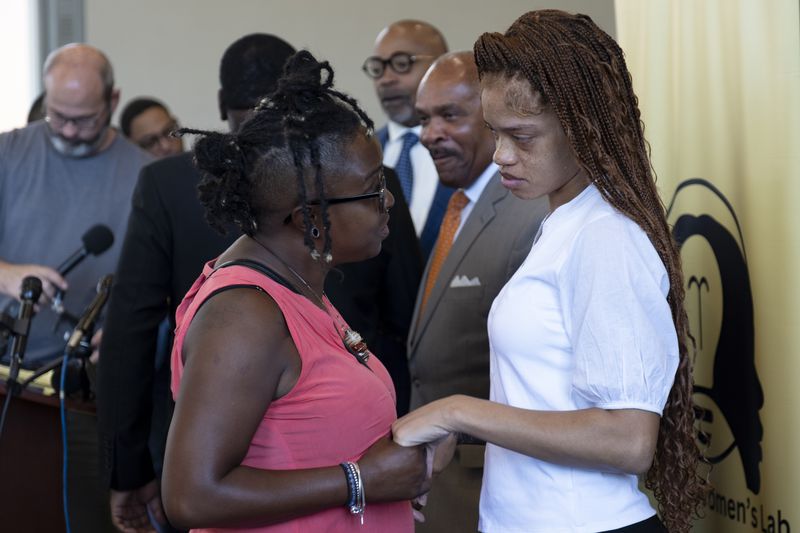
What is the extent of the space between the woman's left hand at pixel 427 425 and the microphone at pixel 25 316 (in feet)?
4.74

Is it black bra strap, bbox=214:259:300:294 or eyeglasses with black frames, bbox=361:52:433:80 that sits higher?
eyeglasses with black frames, bbox=361:52:433:80

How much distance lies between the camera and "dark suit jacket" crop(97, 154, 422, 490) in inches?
104

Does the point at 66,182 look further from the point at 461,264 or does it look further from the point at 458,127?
the point at 461,264

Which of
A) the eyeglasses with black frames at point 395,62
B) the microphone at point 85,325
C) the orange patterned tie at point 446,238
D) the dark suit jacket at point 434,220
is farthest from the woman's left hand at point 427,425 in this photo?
the eyeglasses with black frames at point 395,62

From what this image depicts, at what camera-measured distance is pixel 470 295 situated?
8.80ft

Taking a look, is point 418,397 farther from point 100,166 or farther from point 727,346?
point 100,166

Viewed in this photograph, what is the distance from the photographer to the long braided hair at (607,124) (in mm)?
1629

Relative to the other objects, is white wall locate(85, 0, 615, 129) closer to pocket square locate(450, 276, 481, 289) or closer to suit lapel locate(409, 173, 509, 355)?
suit lapel locate(409, 173, 509, 355)

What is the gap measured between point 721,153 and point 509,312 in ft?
2.33

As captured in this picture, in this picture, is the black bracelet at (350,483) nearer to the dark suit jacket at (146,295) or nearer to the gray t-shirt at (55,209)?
the dark suit jacket at (146,295)

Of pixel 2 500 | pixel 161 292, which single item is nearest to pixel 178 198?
pixel 161 292

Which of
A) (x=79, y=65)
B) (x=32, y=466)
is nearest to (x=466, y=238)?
(x=32, y=466)

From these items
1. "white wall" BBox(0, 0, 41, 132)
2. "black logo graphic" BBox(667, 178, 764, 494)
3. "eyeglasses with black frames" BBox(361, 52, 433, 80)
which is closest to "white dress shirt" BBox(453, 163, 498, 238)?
"black logo graphic" BBox(667, 178, 764, 494)

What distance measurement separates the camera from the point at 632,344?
5.01ft
